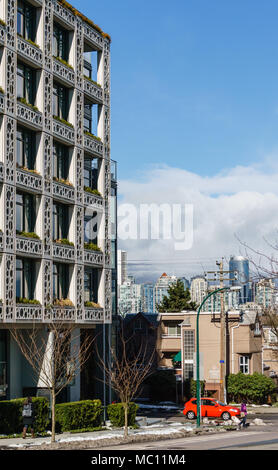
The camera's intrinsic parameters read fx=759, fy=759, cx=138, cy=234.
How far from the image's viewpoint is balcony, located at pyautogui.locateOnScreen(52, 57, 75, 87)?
43.0 metres

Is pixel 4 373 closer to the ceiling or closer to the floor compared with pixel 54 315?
closer to the floor

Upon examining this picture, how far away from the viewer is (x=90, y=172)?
1917 inches

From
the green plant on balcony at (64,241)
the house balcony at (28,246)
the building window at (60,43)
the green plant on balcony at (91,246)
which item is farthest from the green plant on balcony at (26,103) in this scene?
the green plant on balcony at (91,246)

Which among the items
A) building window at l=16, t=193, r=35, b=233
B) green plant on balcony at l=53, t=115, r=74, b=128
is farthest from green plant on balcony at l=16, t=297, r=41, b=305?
green plant on balcony at l=53, t=115, r=74, b=128

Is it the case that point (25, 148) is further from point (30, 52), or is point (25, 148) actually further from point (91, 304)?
point (91, 304)

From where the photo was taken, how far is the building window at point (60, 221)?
43500mm

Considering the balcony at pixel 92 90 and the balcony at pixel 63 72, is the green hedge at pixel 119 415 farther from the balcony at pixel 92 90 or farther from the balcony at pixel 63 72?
the balcony at pixel 92 90

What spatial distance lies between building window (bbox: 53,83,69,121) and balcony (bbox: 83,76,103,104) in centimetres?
189

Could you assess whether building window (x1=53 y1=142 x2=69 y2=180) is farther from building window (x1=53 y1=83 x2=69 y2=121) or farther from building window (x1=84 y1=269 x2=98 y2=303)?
building window (x1=84 y1=269 x2=98 y2=303)

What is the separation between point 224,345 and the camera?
63.8 meters

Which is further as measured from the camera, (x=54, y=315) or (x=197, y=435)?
(x=54, y=315)

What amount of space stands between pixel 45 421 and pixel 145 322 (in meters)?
37.6
